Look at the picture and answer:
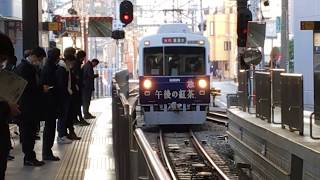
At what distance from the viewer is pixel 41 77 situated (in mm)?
10312

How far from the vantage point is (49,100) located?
34.2 ft

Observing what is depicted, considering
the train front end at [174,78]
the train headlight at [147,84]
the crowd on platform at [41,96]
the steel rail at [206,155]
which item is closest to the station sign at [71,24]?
the train front end at [174,78]

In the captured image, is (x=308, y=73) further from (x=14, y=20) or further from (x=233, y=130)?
(x=233, y=130)

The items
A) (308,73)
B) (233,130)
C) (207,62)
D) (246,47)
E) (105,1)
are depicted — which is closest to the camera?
(233,130)

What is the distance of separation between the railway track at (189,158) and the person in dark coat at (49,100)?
2116 mm

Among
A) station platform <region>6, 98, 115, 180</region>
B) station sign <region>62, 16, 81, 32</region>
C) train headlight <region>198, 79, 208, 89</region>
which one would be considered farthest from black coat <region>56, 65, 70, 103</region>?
station sign <region>62, 16, 81, 32</region>

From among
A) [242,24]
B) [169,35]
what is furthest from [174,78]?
[242,24]

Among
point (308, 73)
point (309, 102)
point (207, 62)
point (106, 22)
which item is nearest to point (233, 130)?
point (207, 62)

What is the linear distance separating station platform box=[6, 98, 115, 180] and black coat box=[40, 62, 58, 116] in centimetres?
87

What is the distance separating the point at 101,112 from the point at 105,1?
40520mm

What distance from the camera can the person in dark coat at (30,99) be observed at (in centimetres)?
945

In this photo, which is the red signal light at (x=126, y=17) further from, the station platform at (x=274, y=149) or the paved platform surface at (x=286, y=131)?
the paved platform surface at (x=286, y=131)

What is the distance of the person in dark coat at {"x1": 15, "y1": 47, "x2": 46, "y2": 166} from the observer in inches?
372

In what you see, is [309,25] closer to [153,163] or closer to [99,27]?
[99,27]
